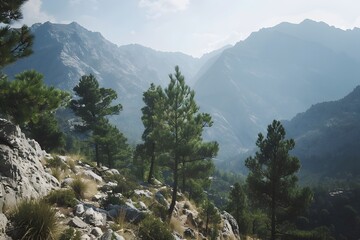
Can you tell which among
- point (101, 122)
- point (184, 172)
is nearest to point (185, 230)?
point (184, 172)

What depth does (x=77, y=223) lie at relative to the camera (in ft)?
36.7

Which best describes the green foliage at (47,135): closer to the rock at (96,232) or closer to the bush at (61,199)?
the bush at (61,199)

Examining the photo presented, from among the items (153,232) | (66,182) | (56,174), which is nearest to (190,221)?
(66,182)

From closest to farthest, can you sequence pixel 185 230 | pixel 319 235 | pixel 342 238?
1. pixel 185 230
2. pixel 319 235
3. pixel 342 238

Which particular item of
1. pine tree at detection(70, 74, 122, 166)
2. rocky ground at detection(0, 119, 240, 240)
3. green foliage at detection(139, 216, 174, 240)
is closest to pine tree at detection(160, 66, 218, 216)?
rocky ground at detection(0, 119, 240, 240)

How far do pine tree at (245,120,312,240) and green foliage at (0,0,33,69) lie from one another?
1708 centimetres

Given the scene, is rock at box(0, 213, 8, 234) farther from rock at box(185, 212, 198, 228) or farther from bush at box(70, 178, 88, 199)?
rock at box(185, 212, 198, 228)

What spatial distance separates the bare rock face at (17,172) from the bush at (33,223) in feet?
2.49

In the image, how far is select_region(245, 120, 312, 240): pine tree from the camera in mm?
23250

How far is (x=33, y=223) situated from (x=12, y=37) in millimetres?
5540

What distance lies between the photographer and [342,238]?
10969 centimetres

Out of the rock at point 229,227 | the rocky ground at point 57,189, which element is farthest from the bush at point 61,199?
Answer: the rock at point 229,227

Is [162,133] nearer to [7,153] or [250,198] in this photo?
[250,198]

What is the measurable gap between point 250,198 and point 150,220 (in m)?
13.8
